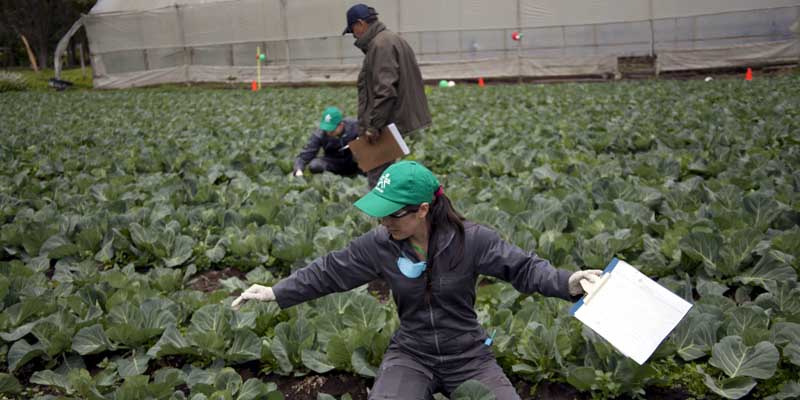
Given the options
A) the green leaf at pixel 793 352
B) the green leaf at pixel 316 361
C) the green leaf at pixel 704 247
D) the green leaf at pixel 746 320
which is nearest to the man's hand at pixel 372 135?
the green leaf at pixel 704 247

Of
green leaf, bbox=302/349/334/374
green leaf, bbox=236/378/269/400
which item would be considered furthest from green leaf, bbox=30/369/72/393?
green leaf, bbox=302/349/334/374

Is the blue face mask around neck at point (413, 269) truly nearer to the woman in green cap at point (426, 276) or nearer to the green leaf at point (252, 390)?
the woman in green cap at point (426, 276)

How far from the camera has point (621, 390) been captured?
291 centimetres

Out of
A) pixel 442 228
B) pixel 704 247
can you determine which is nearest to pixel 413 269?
pixel 442 228

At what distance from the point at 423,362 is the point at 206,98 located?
61.1 ft

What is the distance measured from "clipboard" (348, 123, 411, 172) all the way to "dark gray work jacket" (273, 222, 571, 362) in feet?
9.59

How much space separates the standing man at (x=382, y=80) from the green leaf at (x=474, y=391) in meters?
3.48

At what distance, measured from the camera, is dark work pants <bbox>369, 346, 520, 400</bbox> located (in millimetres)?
2623

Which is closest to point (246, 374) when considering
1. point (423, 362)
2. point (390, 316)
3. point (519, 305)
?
point (390, 316)

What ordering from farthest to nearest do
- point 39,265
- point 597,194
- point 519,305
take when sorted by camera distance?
point 597,194 → point 39,265 → point 519,305

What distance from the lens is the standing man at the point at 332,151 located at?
7.46m

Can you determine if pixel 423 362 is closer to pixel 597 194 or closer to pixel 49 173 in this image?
pixel 597 194

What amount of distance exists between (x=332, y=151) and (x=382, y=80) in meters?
2.21

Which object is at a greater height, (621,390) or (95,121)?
(95,121)
